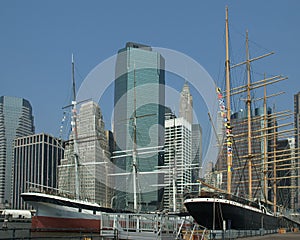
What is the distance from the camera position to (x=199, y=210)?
149ft

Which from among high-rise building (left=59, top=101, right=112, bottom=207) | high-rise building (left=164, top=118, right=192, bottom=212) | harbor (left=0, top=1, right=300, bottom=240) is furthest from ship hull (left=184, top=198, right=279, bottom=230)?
high-rise building (left=164, top=118, right=192, bottom=212)

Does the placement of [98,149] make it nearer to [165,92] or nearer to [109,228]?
[165,92]

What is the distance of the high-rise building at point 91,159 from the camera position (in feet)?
447

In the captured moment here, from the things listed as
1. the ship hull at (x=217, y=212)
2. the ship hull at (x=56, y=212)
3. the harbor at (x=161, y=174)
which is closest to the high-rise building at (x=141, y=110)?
the harbor at (x=161, y=174)

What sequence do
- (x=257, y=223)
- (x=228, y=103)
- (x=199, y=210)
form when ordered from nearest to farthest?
(x=199, y=210), (x=257, y=223), (x=228, y=103)

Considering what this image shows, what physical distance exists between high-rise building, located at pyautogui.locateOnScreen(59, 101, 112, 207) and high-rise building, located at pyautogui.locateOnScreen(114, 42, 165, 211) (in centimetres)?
529

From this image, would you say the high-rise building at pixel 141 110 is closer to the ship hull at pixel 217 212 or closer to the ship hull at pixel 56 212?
the ship hull at pixel 56 212

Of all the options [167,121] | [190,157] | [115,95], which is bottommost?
[190,157]

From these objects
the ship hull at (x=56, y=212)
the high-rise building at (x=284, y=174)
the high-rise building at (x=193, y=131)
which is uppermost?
the high-rise building at (x=193, y=131)

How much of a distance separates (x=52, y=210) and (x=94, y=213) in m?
7.13

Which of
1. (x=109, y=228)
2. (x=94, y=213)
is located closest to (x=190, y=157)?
(x=94, y=213)

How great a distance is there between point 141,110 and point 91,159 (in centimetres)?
4396

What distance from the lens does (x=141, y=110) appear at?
429 ft

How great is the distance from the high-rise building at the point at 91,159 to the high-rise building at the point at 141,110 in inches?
208
